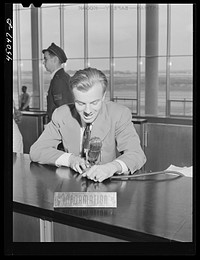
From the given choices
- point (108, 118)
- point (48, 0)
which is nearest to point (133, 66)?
point (108, 118)

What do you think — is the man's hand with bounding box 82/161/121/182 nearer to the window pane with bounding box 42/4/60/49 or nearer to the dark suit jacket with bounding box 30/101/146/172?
the dark suit jacket with bounding box 30/101/146/172

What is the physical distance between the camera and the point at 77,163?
101 cm

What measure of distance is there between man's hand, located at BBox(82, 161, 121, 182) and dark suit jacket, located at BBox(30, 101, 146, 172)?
0.38 feet

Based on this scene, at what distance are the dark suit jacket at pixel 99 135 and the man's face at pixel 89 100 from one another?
0.04m

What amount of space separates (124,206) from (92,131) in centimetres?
40

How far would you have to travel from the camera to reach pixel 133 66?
5.34 m

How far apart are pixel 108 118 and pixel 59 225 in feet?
1.39

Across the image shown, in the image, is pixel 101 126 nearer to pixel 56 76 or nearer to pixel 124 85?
pixel 56 76

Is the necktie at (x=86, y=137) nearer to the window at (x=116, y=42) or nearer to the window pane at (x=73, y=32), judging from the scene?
the window at (x=116, y=42)

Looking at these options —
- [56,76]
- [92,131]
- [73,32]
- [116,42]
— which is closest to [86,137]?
[92,131]

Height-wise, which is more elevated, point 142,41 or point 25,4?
point 142,41

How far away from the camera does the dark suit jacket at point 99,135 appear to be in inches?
43.1
